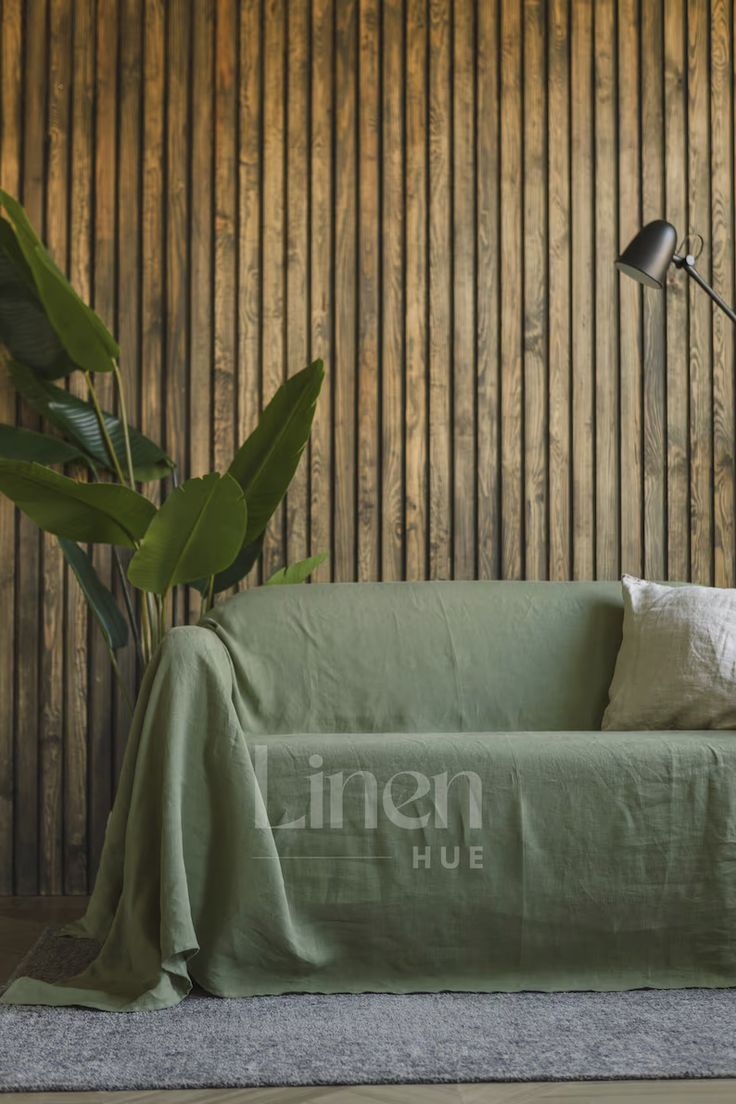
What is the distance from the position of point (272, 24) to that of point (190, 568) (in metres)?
1.73

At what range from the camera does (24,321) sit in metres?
2.90

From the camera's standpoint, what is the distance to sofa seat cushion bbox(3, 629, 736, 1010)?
2.02 metres

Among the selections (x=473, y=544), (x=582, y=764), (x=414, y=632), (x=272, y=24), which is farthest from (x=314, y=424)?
(x=582, y=764)

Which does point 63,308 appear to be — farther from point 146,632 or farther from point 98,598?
point 146,632

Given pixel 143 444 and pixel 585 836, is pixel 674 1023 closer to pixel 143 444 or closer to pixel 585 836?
pixel 585 836

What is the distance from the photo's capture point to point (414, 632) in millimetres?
2602

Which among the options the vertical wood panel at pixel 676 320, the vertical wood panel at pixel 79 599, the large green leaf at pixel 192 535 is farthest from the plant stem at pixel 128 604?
the vertical wood panel at pixel 676 320

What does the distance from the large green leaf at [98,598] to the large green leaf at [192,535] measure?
1.45 ft

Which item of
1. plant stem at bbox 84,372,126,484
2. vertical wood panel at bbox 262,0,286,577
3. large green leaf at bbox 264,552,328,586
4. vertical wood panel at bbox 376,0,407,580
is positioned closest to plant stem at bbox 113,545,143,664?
plant stem at bbox 84,372,126,484

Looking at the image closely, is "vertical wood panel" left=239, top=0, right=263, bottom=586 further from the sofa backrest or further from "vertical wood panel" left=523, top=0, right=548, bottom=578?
"vertical wood panel" left=523, top=0, right=548, bottom=578

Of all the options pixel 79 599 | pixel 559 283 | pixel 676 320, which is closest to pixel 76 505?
pixel 79 599

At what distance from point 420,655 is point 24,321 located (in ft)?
4.51

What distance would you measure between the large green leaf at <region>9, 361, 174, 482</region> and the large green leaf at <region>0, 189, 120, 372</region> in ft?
0.59

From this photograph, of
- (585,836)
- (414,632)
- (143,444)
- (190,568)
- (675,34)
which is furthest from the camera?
(675,34)
